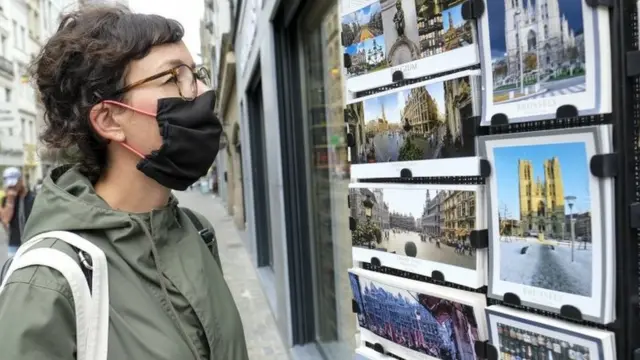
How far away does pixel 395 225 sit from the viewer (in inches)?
70.4

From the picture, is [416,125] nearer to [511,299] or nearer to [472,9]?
[472,9]

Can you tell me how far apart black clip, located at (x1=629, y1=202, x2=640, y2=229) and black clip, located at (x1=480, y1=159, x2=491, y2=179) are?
37 cm

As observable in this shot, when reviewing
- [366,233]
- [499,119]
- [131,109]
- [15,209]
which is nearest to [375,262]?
[366,233]

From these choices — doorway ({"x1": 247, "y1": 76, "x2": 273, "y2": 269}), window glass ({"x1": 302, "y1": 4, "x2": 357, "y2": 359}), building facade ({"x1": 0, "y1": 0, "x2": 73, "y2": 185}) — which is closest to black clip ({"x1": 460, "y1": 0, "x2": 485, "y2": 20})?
window glass ({"x1": 302, "y1": 4, "x2": 357, "y2": 359})

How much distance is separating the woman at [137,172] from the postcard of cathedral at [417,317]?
0.54 meters

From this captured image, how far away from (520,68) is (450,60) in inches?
10.9

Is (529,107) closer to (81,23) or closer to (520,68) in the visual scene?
(520,68)

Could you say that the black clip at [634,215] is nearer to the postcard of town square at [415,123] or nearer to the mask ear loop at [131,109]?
the postcard of town square at [415,123]

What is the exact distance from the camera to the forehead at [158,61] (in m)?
1.55

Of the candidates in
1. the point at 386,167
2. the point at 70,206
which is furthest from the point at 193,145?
the point at 386,167

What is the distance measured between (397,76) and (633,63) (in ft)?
2.53

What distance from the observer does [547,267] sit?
123cm

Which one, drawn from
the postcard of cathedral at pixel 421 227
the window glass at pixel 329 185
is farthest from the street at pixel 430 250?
the window glass at pixel 329 185

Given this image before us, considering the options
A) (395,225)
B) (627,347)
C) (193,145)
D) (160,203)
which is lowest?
(627,347)
